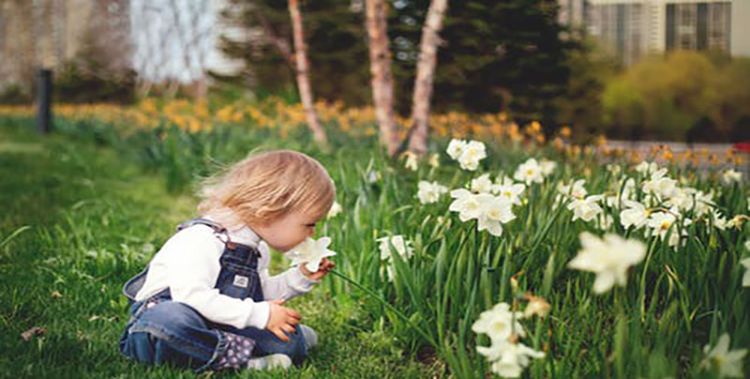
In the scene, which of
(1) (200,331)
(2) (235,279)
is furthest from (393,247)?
(1) (200,331)

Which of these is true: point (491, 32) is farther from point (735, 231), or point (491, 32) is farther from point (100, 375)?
point (100, 375)

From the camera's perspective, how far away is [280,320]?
6.64 feet

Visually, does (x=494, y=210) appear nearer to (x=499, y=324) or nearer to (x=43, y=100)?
(x=499, y=324)

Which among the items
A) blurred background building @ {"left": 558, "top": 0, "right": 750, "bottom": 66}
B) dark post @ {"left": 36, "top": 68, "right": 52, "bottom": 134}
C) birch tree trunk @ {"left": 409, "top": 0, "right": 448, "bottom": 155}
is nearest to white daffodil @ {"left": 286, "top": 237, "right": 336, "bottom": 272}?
birch tree trunk @ {"left": 409, "top": 0, "right": 448, "bottom": 155}

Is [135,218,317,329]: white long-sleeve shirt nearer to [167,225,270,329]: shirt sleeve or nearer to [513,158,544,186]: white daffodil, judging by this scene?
[167,225,270,329]: shirt sleeve

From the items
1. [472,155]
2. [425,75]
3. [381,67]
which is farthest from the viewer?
[381,67]

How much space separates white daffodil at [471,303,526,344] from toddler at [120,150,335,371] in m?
0.66

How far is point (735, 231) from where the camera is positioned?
93.2 inches

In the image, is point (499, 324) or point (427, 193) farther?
point (427, 193)

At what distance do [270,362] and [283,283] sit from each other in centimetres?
24

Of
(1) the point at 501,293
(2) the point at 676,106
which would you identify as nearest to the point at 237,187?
(1) the point at 501,293

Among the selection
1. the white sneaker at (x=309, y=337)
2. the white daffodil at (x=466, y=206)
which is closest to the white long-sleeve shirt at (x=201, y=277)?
the white sneaker at (x=309, y=337)

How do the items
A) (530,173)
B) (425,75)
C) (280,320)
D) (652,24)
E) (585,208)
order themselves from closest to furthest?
(280,320), (585,208), (530,173), (425,75), (652,24)

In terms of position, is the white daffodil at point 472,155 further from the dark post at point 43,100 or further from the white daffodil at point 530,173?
the dark post at point 43,100
